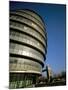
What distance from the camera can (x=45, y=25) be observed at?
7.48 ft

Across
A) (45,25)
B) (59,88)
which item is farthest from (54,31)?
(59,88)

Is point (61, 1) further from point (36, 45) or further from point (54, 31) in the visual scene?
point (36, 45)

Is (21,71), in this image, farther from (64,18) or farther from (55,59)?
(64,18)

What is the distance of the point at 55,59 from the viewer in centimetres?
232

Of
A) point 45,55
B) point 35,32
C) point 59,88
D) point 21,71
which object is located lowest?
point 59,88

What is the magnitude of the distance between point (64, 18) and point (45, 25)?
23cm

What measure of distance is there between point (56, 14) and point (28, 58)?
21.2 inches

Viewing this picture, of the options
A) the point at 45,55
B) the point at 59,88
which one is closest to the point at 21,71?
the point at 45,55

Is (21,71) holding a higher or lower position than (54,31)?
lower

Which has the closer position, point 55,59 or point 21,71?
point 21,71

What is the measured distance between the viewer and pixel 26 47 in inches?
86.7

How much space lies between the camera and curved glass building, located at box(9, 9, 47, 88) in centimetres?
214

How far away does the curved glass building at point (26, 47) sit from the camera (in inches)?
84.3

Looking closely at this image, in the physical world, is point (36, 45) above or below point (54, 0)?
below
